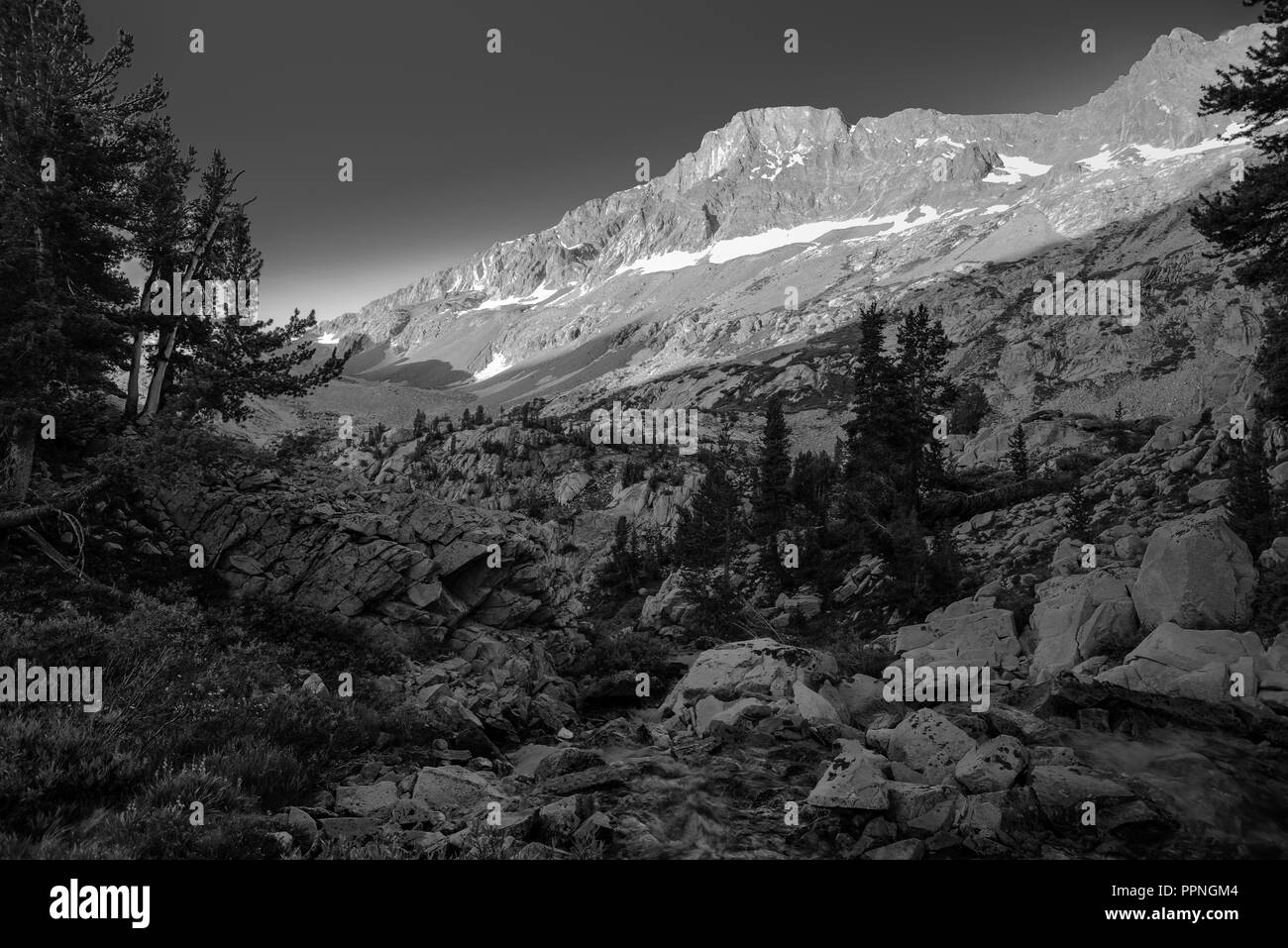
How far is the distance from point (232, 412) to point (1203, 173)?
215498 mm

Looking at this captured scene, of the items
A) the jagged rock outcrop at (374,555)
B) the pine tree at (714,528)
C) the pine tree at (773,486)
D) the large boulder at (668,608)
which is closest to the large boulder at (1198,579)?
the jagged rock outcrop at (374,555)

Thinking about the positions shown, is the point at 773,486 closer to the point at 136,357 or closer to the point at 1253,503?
the point at 1253,503

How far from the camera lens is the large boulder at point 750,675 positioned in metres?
13.3

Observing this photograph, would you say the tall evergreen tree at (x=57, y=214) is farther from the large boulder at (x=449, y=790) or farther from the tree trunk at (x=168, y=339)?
the large boulder at (x=449, y=790)

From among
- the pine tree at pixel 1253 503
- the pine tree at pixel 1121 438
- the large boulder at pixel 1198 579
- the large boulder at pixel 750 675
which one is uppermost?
the pine tree at pixel 1121 438

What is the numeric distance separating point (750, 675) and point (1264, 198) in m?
17.9

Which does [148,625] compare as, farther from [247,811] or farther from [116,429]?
[116,429]

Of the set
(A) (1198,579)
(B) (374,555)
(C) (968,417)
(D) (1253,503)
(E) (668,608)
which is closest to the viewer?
(A) (1198,579)

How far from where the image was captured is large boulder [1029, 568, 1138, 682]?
13.1 metres

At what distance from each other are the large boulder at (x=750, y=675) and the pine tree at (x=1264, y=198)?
50.4ft

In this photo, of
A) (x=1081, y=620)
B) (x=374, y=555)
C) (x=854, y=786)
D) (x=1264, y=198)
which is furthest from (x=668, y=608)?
(x=1264, y=198)

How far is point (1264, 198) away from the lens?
1530 cm
